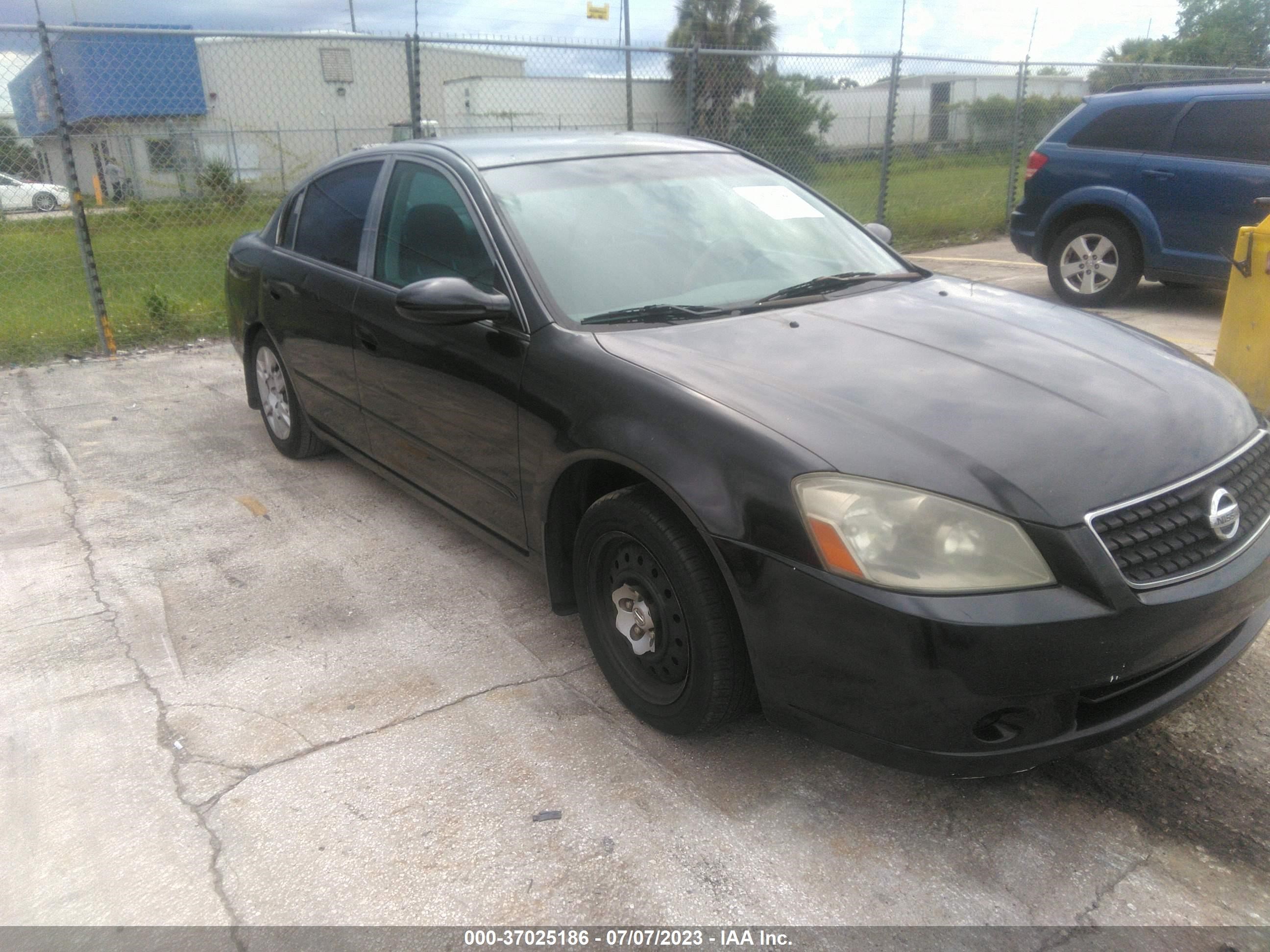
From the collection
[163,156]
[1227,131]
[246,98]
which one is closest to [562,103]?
[163,156]

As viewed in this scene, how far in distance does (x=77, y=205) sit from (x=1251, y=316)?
25.0ft

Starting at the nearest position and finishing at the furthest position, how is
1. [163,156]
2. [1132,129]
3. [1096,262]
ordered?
[1132,129] → [1096,262] → [163,156]

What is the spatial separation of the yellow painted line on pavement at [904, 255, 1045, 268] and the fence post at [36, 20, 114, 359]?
7958mm

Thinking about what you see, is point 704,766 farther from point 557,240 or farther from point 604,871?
point 557,240

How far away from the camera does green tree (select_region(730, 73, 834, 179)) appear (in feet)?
36.7

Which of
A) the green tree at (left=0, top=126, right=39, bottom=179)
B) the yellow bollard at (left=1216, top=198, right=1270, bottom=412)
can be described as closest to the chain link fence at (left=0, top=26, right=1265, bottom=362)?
the green tree at (left=0, top=126, right=39, bottom=179)

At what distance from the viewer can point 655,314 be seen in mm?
3146

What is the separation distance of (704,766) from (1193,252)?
22.3ft

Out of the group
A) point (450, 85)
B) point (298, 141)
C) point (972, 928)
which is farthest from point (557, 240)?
point (298, 141)

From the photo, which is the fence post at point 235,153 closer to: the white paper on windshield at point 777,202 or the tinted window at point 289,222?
the tinted window at point 289,222

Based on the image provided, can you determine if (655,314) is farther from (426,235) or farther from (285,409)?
(285,409)

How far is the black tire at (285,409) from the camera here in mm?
5023

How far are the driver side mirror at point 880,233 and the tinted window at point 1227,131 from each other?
4645 millimetres

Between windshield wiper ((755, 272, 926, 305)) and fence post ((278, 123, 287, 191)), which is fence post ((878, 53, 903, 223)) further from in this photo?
windshield wiper ((755, 272, 926, 305))
